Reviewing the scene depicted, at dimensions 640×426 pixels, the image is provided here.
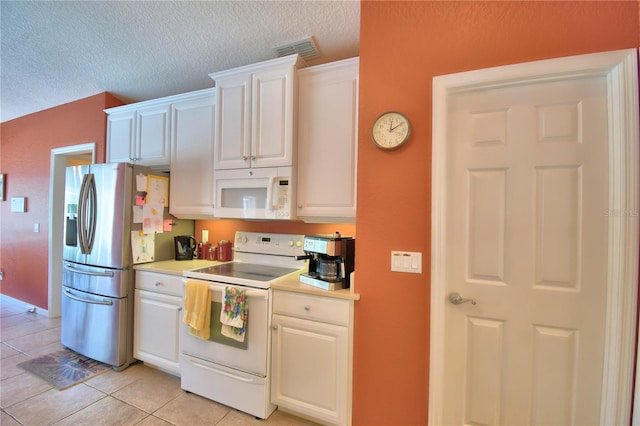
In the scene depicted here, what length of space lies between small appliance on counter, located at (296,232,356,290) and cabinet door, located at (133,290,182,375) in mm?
1193

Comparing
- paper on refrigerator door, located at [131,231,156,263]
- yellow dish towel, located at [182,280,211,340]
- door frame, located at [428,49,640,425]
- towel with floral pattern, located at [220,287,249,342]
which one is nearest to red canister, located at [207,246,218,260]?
paper on refrigerator door, located at [131,231,156,263]

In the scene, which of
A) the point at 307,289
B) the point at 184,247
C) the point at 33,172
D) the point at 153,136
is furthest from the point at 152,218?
the point at 33,172

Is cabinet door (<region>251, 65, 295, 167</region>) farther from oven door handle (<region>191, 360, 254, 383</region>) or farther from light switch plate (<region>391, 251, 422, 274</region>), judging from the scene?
oven door handle (<region>191, 360, 254, 383</region>)

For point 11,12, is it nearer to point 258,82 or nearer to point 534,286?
point 258,82

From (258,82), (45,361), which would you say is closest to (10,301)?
(45,361)

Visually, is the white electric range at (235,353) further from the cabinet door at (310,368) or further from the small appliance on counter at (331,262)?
the small appliance on counter at (331,262)

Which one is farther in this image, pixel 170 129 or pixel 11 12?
pixel 170 129

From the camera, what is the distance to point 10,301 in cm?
378

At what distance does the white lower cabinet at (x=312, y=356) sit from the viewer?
1.57m

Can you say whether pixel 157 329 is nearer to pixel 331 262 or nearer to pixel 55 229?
pixel 331 262

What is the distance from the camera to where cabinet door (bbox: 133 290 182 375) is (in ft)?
6.87

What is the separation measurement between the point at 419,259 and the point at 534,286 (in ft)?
1.87

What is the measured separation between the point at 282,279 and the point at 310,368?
0.60 meters

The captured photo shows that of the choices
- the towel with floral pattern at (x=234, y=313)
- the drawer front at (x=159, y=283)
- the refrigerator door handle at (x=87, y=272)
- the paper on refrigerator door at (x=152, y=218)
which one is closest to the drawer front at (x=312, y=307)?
the towel with floral pattern at (x=234, y=313)
